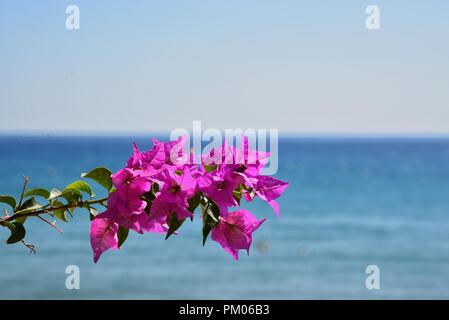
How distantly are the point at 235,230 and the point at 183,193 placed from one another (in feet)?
0.33

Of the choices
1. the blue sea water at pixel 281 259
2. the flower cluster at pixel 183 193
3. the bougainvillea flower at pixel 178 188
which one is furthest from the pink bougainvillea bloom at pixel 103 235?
the blue sea water at pixel 281 259

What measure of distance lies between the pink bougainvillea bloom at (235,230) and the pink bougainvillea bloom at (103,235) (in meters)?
0.14

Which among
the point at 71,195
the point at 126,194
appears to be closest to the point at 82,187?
the point at 71,195

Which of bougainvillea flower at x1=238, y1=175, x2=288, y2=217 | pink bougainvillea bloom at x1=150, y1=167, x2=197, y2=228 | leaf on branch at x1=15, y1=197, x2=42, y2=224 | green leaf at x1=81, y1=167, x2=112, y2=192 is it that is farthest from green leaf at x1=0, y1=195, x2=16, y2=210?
bougainvillea flower at x1=238, y1=175, x2=288, y2=217

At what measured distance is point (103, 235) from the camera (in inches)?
38.0

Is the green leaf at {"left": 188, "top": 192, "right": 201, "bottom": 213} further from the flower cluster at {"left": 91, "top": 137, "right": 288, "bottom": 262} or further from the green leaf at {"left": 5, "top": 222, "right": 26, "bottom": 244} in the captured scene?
the green leaf at {"left": 5, "top": 222, "right": 26, "bottom": 244}

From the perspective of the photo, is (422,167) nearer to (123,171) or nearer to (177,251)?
(177,251)

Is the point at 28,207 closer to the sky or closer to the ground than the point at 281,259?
closer to the sky

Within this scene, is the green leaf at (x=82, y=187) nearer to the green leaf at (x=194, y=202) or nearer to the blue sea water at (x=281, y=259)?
the green leaf at (x=194, y=202)

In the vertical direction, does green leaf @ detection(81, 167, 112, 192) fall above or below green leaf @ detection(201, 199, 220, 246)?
above

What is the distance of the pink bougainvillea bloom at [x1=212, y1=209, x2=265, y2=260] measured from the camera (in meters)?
0.95

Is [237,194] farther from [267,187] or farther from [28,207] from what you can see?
[28,207]

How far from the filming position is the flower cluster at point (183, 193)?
90cm

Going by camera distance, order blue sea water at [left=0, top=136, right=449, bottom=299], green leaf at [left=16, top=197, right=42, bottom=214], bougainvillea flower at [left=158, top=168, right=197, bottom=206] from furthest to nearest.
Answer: blue sea water at [left=0, top=136, right=449, bottom=299] < green leaf at [left=16, top=197, right=42, bottom=214] < bougainvillea flower at [left=158, top=168, right=197, bottom=206]
